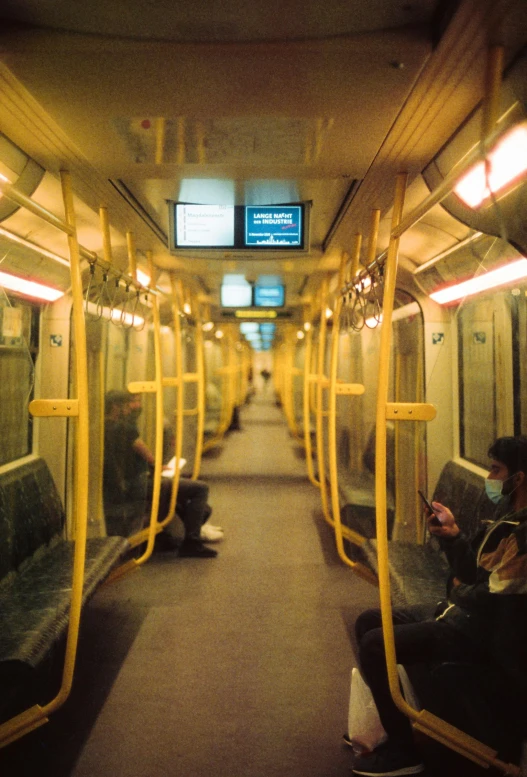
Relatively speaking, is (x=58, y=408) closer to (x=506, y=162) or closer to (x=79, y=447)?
(x=79, y=447)

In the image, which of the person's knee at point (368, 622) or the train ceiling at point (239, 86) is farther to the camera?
the person's knee at point (368, 622)

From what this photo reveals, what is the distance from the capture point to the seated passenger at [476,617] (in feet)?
7.06

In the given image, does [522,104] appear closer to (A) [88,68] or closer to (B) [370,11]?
(B) [370,11]

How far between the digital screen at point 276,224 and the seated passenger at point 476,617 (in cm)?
201

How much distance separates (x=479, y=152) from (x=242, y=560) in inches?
175

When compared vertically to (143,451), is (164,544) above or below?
below

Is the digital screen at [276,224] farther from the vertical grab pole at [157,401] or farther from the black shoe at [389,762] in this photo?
the black shoe at [389,762]

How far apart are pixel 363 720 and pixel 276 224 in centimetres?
296

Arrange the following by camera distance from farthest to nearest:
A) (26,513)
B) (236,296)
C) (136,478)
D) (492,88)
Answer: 1. (236,296)
2. (136,478)
3. (26,513)
4. (492,88)

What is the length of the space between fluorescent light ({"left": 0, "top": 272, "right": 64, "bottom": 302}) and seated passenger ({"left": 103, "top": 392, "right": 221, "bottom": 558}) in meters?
1.12

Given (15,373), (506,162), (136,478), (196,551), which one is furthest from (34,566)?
(506,162)

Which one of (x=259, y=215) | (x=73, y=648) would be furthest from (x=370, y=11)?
(x=73, y=648)

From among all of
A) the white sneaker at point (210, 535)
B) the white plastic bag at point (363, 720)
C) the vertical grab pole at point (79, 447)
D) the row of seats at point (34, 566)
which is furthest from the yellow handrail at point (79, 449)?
the white sneaker at point (210, 535)

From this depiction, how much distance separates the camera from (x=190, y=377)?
6.25 meters
